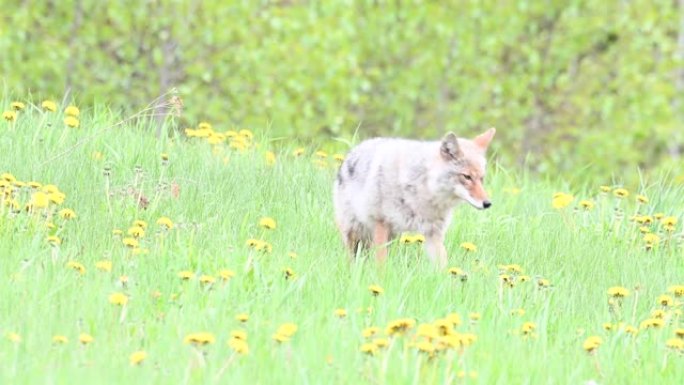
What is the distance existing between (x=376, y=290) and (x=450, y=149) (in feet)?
4.83

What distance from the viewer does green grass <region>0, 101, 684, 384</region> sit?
5.21 metres

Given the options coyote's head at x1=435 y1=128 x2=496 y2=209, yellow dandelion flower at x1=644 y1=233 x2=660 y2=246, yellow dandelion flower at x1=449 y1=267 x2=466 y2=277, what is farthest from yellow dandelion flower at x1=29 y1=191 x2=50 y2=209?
yellow dandelion flower at x1=644 y1=233 x2=660 y2=246

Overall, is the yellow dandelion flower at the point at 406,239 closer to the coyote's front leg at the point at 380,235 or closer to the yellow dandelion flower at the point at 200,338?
the coyote's front leg at the point at 380,235

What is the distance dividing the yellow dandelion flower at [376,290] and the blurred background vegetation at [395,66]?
927 centimetres

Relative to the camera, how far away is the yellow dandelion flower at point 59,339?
5.04 metres

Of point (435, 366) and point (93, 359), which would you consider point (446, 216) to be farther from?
point (93, 359)

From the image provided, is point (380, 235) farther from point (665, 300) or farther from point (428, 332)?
point (428, 332)

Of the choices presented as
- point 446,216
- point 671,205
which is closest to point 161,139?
point 446,216

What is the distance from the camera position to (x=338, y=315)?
575 cm

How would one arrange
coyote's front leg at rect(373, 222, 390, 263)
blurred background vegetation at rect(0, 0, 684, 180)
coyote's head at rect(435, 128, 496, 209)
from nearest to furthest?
coyote's head at rect(435, 128, 496, 209) → coyote's front leg at rect(373, 222, 390, 263) → blurred background vegetation at rect(0, 0, 684, 180)

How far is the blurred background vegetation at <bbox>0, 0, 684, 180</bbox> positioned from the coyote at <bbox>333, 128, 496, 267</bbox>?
789cm

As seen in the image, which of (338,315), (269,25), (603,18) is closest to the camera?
(338,315)

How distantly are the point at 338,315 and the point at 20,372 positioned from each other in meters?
1.39

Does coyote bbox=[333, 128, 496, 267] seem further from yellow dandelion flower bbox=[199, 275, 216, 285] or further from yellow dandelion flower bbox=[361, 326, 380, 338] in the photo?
yellow dandelion flower bbox=[361, 326, 380, 338]
